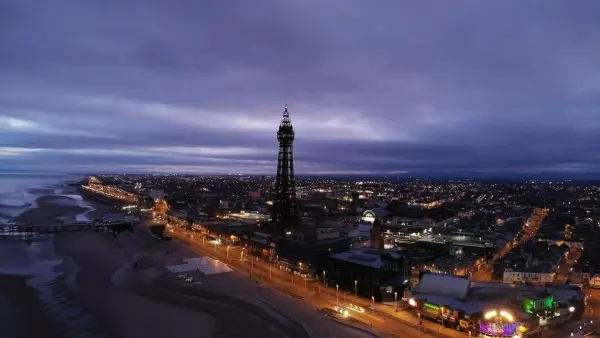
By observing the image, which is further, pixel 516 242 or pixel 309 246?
pixel 516 242

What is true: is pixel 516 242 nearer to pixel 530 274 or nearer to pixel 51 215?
pixel 530 274

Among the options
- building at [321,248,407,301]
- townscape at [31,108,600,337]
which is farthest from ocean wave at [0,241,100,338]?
building at [321,248,407,301]

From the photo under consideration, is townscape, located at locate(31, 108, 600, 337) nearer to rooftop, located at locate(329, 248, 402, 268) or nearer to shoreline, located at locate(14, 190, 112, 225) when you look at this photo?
rooftop, located at locate(329, 248, 402, 268)

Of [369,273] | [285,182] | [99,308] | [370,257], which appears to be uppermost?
[285,182]

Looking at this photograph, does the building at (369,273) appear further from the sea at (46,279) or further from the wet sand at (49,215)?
the wet sand at (49,215)

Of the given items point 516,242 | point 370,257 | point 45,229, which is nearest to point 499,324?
point 370,257

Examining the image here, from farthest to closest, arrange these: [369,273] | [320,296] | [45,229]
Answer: [45,229]
[320,296]
[369,273]

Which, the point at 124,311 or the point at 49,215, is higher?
the point at 124,311
